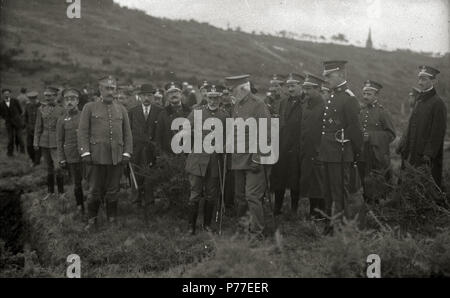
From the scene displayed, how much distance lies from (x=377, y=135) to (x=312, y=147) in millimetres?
1444

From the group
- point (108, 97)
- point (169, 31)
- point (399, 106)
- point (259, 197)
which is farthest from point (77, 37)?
point (259, 197)

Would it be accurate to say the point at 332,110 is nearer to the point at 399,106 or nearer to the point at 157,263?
the point at 157,263

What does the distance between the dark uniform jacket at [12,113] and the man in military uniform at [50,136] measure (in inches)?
250

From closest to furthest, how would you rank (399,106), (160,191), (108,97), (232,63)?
(108,97) < (160,191) < (399,106) < (232,63)

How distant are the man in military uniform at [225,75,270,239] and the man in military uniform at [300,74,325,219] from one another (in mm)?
1073

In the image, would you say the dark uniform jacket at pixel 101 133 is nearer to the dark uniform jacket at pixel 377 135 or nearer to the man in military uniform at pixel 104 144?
the man in military uniform at pixel 104 144

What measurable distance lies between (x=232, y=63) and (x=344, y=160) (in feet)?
96.2

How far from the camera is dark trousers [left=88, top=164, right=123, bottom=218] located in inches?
280

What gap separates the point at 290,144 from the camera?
24.3 feet

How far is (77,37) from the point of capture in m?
31.5

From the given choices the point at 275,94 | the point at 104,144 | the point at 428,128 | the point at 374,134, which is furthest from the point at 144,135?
the point at 428,128

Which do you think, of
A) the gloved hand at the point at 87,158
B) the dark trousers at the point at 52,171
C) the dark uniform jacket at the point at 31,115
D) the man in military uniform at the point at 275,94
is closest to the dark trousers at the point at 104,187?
the gloved hand at the point at 87,158

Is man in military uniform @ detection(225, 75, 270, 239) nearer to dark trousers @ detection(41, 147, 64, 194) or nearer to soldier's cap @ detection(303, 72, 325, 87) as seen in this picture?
soldier's cap @ detection(303, 72, 325, 87)

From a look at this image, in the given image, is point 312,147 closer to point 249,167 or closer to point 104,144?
point 249,167
